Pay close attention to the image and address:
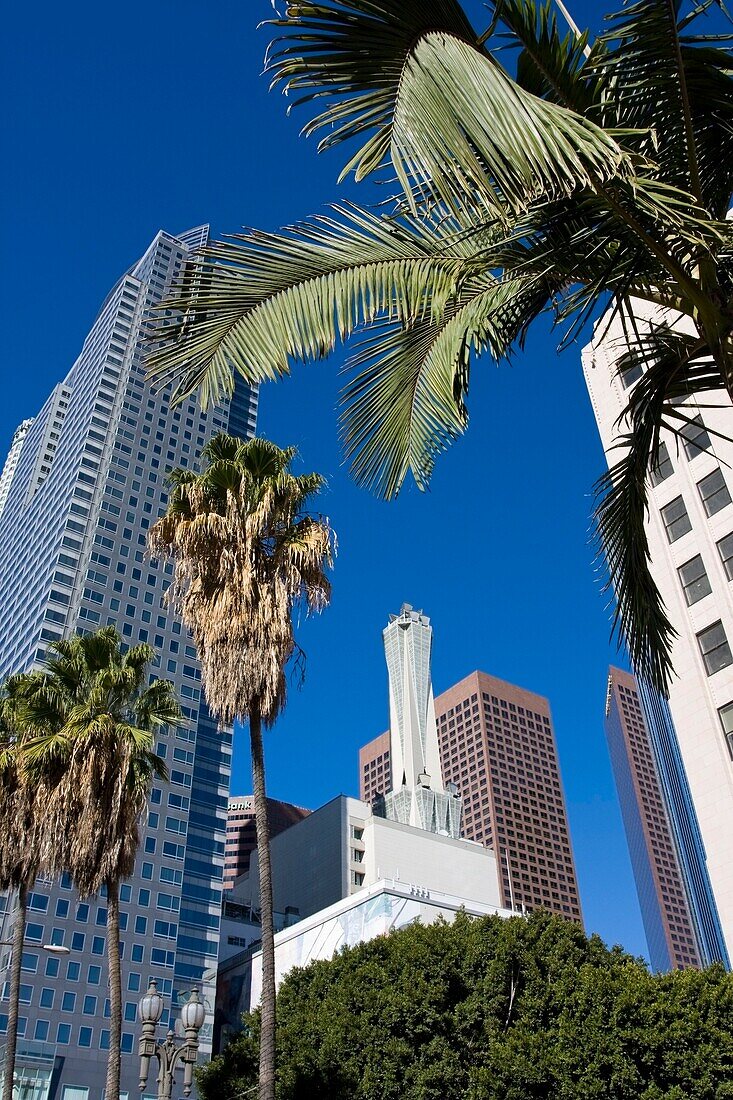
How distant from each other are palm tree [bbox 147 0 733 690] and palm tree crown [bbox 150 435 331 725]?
36.5 ft

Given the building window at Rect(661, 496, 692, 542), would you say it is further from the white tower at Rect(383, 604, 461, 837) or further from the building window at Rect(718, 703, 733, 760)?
the white tower at Rect(383, 604, 461, 837)

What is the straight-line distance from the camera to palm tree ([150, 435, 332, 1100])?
17547 mm

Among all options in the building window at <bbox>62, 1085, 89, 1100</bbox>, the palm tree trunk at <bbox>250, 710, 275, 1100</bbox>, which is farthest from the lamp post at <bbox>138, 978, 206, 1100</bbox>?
the building window at <bbox>62, 1085, 89, 1100</bbox>

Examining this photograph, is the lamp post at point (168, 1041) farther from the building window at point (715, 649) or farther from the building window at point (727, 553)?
the building window at point (727, 553)

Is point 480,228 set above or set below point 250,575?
below

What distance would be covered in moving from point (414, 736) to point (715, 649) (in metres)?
88.8

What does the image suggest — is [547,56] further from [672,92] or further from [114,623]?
[114,623]

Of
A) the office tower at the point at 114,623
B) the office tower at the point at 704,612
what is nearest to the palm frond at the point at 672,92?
the office tower at the point at 704,612

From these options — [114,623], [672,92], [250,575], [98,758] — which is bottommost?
[672,92]

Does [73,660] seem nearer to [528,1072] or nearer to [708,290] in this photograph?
[528,1072]

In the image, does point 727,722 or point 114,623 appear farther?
point 114,623

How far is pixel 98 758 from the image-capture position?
21.2m

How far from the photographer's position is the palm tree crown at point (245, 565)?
17641 millimetres

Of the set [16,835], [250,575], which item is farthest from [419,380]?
[16,835]
